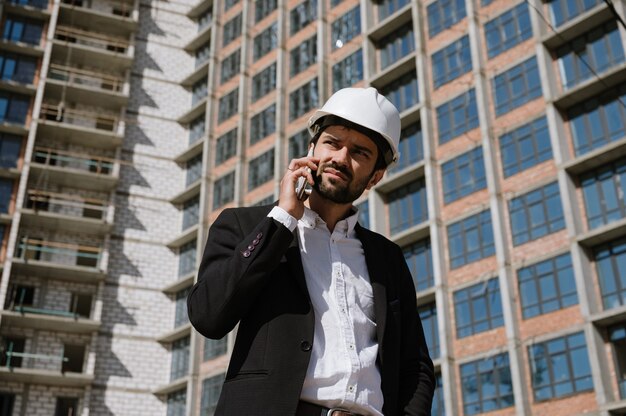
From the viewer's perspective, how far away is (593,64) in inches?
1230

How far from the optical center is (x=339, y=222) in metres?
3.55

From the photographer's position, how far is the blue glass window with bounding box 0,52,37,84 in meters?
48.7

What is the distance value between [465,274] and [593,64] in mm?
9574

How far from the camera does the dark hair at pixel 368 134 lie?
3.44 m

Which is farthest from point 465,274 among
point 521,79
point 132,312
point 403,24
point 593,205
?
point 132,312

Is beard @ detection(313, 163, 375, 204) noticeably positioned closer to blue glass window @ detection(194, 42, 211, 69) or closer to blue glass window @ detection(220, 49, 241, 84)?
blue glass window @ detection(220, 49, 241, 84)

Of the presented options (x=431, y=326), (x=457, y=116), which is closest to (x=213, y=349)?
(x=431, y=326)

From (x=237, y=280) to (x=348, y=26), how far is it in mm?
41484

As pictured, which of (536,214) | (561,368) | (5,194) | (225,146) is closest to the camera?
(561,368)

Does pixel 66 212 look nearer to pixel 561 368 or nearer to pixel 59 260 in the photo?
pixel 59 260

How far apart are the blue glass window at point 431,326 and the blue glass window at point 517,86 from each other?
341 inches

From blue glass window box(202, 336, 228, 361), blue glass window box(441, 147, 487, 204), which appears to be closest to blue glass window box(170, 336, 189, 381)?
blue glass window box(202, 336, 228, 361)

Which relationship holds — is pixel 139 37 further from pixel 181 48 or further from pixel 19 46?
pixel 19 46

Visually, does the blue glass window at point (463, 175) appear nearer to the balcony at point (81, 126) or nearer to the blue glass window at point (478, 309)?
the blue glass window at point (478, 309)
